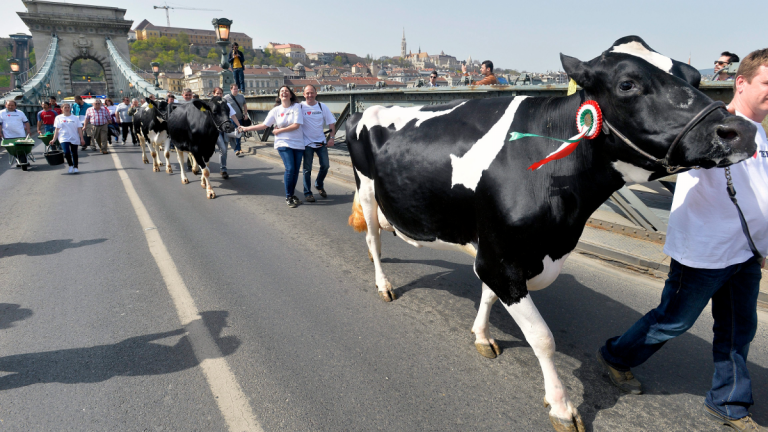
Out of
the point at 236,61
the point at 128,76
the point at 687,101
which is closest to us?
the point at 687,101

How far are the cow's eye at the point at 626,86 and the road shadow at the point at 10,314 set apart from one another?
456 centimetres

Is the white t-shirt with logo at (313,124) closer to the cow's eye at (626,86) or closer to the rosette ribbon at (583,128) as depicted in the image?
the rosette ribbon at (583,128)

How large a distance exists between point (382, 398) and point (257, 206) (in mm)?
5460

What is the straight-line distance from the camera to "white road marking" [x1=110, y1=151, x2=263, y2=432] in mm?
2533

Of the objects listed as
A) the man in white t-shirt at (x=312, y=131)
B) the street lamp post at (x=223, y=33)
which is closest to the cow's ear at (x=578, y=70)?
the man in white t-shirt at (x=312, y=131)

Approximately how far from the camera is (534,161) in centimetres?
226

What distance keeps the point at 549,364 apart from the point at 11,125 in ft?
46.3

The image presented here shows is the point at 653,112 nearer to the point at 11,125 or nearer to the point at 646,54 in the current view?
the point at 646,54

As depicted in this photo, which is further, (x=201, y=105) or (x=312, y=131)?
(x=201, y=105)

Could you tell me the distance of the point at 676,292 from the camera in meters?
2.28

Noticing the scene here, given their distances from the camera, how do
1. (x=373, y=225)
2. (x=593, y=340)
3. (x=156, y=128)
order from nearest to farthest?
1. (x=593, y=340)
2. (x=373, y=225)
3. (x=156, y=128)

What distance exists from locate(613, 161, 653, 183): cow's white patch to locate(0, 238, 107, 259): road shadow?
5.97 metres

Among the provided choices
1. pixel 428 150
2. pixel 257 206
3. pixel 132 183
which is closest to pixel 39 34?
pixel 132 183

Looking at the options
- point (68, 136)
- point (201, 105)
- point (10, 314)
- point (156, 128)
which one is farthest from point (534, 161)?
point (68, 136)
